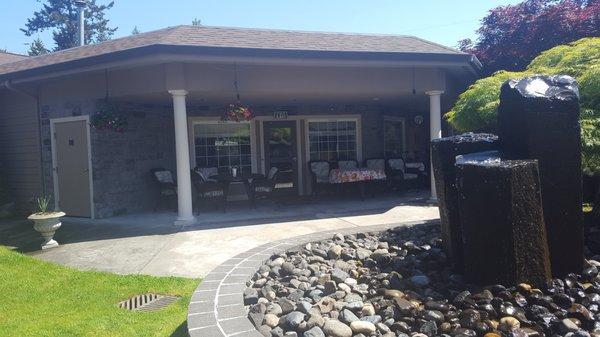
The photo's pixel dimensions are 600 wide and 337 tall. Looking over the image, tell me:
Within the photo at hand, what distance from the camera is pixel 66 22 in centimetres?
3372

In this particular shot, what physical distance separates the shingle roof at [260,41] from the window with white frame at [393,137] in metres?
3.01

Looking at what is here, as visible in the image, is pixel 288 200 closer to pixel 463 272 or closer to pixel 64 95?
pixel 64 95

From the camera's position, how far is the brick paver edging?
2.28 m

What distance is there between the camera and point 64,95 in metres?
8.59

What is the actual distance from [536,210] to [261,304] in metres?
1.72

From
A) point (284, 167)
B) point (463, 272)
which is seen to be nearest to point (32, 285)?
point (463, 272)

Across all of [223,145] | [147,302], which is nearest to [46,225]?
[147,302]

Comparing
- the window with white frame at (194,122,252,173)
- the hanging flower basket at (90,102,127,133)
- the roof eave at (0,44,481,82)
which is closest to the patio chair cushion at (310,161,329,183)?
the window with white frame at (194,122,252,173)

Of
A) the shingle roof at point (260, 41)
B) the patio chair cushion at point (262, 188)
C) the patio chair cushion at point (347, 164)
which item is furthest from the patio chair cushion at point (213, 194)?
the patio chair cushion at point (347, 164)

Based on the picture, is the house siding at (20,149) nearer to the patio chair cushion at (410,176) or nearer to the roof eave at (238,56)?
the roof eave at (238,56)

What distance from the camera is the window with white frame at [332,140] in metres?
11.4

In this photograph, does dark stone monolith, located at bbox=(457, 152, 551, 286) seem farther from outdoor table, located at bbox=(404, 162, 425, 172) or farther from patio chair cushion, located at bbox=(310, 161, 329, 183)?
outdoor table, located at bbox=(404, 162, 425, 172)

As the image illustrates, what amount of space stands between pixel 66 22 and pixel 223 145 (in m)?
30.0

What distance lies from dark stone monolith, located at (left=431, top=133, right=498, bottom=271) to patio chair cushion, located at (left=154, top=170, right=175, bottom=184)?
22.3ft
